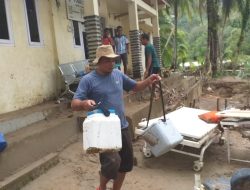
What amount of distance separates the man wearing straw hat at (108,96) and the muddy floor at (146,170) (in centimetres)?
133

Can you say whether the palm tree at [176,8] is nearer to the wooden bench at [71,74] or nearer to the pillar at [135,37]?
the pillar at [135,37]

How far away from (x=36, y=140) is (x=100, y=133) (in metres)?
2.65

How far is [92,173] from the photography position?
18.7 ft

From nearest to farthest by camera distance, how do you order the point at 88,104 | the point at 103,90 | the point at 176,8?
the point at 88,104
the point at 103,90
the point at 176,8

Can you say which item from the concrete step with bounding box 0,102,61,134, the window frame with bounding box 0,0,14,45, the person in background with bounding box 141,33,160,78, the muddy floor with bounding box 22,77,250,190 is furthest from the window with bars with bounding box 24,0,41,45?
the muddy floor with bounding box 22,77,250,190

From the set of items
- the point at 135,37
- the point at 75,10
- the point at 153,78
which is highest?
the point at 75,10

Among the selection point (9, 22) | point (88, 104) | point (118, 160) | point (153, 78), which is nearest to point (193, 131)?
point (153, 78)

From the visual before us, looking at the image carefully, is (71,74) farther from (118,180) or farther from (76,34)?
(118,180)

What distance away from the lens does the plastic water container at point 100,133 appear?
3.56 metres

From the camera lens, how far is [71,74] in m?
9.61

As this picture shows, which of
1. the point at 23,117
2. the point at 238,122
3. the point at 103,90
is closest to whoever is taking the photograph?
the point at 103,90

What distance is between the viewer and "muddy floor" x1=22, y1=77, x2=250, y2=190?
5262 millimetres

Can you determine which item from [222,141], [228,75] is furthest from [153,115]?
[228,75]

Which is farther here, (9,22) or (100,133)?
(9,22)
